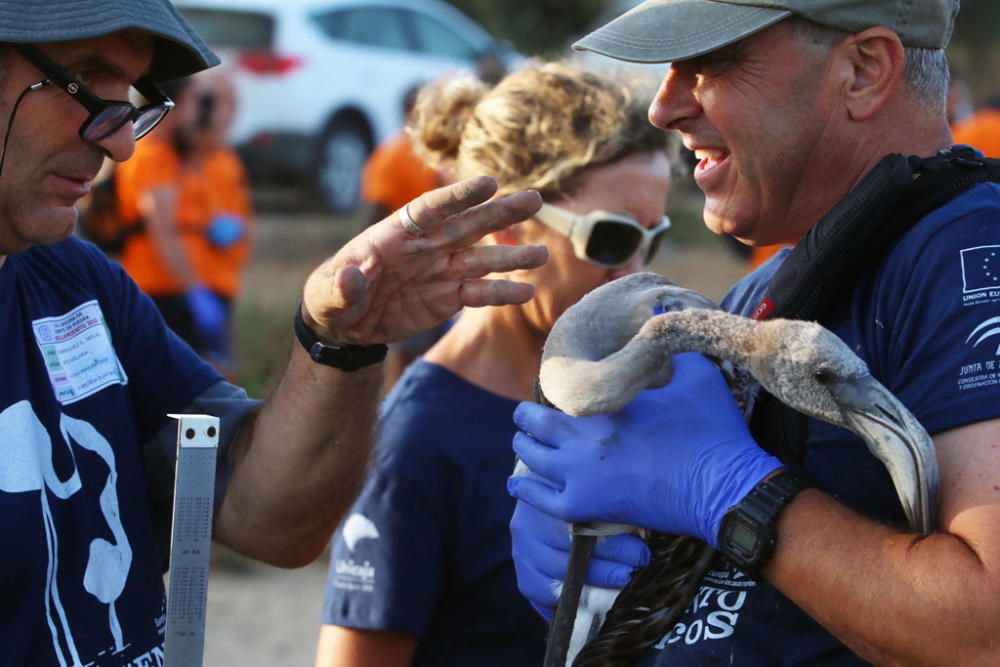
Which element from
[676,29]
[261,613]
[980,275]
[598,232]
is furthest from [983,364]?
[261,613]

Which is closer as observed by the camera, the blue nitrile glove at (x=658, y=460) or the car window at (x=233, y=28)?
the blue nitrile glove at (x=658, y=460)

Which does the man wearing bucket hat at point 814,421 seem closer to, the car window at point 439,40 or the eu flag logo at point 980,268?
the eu flag logo at point 980,268

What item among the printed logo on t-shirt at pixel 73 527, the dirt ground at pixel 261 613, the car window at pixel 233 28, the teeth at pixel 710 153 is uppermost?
the teeth at pixel 710 153

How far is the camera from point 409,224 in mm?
2568

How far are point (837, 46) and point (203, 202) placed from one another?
217 inches

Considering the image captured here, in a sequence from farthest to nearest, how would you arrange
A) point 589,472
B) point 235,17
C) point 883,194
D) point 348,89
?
1. point 348,89
2. point 235,17
3. point 589,472
4. point 883,194

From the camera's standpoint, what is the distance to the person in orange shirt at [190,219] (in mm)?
6957

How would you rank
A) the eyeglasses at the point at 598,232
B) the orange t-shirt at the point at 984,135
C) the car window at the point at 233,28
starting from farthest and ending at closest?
the car window at the point at 233,28, the orange t-shirt at the point at 984,135, the eyeglasses at the point at 598,232

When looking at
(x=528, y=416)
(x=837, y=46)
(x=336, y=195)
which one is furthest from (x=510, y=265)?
(x=336, y=195)

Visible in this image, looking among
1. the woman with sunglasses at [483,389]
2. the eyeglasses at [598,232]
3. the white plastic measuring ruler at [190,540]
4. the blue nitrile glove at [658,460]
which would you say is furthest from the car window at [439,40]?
the white plastic measuring ruler at [190,540]

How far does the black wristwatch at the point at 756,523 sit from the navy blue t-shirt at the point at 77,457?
1.25 metres

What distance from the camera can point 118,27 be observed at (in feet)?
7.94

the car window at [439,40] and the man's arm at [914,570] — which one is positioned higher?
the man's arm at [914,570]

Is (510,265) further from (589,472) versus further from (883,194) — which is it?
(883,194)
